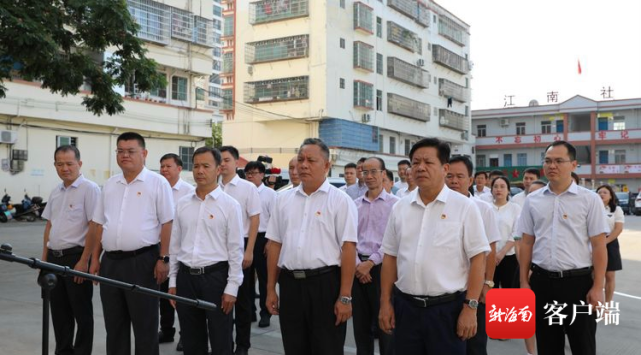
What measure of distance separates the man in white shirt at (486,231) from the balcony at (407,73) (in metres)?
32.6

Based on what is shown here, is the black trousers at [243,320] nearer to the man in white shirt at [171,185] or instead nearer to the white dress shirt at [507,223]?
the man in white shirt at [171,185]

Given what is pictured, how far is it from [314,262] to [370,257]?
131cm

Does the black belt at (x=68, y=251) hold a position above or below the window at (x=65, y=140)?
below

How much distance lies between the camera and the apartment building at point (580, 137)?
43281mm

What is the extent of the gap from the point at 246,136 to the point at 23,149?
15.1 meters

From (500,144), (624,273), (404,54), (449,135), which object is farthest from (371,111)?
(624,273)

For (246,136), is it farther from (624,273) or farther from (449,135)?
(624,273)

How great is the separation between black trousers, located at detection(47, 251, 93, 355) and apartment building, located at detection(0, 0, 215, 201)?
13856mm

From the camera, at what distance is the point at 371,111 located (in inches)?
1373

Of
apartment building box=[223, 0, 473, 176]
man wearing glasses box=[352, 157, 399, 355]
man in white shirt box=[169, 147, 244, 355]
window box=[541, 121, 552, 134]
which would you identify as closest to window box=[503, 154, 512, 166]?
window box=[541, 121, 552, 134]

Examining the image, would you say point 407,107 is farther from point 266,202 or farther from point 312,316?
point 312,316

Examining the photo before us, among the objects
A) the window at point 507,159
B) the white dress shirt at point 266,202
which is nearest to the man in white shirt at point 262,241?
the white dress shirt at point 266,202

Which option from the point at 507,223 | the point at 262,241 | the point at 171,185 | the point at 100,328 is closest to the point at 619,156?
the point at 507,223

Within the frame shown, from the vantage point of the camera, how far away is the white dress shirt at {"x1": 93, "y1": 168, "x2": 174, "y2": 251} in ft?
14.7
